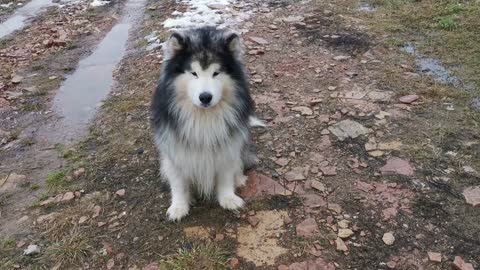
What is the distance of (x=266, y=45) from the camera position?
6242 millimetres

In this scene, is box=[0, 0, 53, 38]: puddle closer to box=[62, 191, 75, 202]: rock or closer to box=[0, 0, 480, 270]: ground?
box=[0, 0, 480, 270]: ground

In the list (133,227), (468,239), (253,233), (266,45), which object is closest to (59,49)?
(266,45)

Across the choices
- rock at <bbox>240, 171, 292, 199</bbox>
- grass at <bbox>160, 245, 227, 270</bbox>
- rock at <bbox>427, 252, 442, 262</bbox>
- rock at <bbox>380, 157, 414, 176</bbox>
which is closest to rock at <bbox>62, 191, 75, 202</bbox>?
grass at <bbox>160, 245, 227, 270</bbox>

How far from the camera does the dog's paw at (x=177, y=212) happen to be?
3.29 meters

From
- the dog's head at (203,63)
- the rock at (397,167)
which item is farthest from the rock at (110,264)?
the rock at (397,167)

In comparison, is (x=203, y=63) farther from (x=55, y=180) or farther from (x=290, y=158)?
(x=55, y=180)

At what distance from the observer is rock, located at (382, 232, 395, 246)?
3.01m

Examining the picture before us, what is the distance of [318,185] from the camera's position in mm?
3600

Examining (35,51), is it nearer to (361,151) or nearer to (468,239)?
(361,151)

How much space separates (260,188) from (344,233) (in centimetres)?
83

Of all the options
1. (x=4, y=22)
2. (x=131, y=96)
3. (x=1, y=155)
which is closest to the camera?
(x=1, y=155)

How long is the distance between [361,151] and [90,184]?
254cm

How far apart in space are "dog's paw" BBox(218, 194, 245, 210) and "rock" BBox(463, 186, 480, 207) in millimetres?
1803

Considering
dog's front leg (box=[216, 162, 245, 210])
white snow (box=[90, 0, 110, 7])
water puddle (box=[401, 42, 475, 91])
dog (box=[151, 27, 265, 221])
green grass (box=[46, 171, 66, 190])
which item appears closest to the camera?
dog (box=[151, 27, 265, 221])
